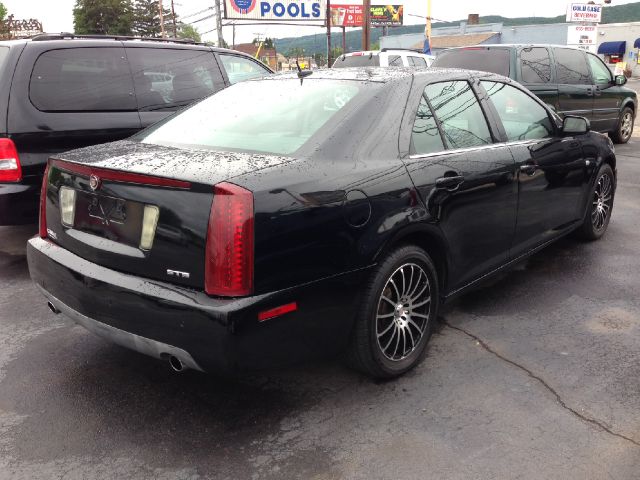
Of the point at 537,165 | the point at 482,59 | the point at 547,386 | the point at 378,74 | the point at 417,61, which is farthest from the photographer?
the point at 417,61

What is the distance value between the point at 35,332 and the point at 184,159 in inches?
71.2

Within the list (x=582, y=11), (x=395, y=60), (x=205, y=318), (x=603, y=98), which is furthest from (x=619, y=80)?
(x=582, y=11)

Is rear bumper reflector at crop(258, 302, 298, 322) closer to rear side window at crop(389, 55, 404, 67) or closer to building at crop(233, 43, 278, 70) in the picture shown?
rear side window at crop(389, 55, 404, 67)

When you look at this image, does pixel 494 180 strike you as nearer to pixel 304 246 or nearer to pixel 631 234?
pixel 304 246

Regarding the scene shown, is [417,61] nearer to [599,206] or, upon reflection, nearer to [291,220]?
[599,206]

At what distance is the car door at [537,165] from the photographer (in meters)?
3.94

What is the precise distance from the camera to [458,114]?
357cm

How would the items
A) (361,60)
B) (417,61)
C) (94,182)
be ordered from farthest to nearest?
1. (417,61)
2. (361,60)
3. (94,182)

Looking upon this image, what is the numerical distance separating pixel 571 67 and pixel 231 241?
939cm

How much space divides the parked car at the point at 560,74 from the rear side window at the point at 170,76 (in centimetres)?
469

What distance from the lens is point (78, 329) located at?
3725 mm

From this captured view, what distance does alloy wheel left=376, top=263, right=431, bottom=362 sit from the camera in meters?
3.00

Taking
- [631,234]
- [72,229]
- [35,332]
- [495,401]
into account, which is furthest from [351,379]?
[631,234]

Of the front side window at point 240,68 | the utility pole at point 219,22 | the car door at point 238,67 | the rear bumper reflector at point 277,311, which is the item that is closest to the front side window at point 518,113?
the rear bumper reflector at point 277,311
